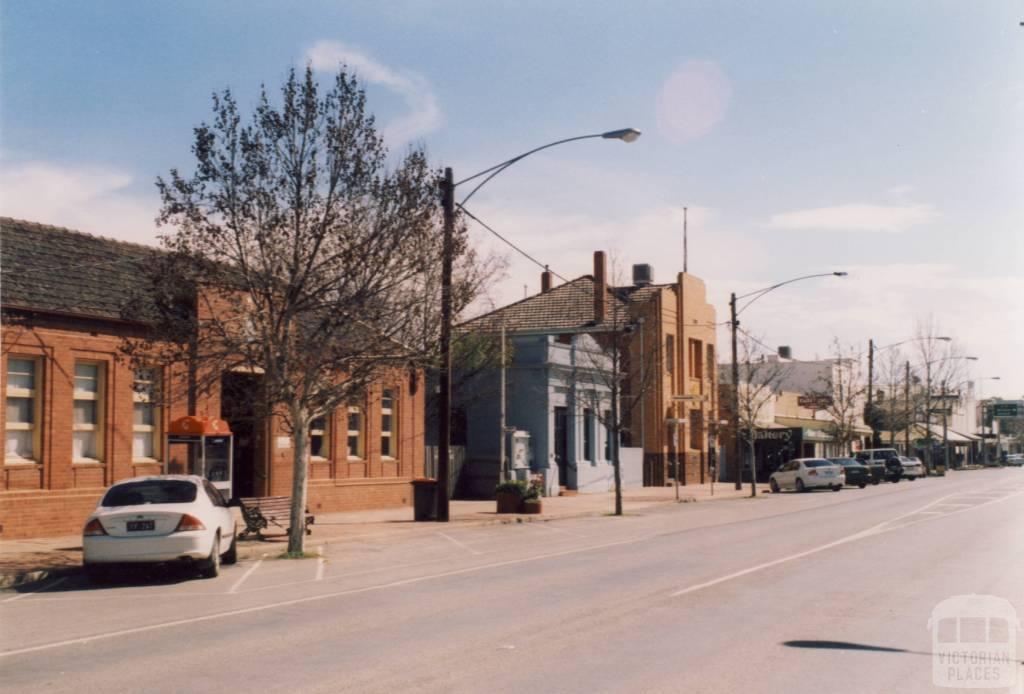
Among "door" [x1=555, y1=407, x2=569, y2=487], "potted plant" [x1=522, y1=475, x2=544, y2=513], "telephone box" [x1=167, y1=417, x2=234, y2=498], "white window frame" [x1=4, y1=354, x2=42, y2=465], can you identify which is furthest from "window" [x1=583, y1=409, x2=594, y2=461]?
"white window frame" [x1=4, y1=354, x2=42, y2=465]

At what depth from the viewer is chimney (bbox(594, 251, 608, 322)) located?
4569cm

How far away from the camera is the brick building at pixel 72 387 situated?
64.3ft

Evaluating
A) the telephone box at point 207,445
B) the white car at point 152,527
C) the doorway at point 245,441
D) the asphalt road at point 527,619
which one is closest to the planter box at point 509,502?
the doorway at point 245,441

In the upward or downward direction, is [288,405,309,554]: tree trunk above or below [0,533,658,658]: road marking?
above

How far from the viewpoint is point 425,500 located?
25.7m

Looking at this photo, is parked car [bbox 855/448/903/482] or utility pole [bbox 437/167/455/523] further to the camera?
parked car [bbox 855/448/903/482]

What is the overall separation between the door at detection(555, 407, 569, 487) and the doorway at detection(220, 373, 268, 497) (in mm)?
16118

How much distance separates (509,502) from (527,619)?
1819 centimetres

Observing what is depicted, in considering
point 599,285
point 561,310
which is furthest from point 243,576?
point 561,310

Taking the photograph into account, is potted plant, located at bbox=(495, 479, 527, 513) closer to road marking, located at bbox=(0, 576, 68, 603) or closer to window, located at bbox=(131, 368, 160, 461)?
window, located at bbox=(131, 368, 160, 461)

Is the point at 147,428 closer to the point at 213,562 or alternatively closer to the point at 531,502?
the point at 213,562

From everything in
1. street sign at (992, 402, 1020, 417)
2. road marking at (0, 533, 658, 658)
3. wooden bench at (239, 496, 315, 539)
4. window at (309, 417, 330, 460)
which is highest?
street sign at (992, 402, 1020, 417)

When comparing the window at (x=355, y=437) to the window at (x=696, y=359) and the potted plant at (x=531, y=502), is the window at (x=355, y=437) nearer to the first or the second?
the potted plant at (x=531, y=502)

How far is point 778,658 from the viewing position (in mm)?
8773
